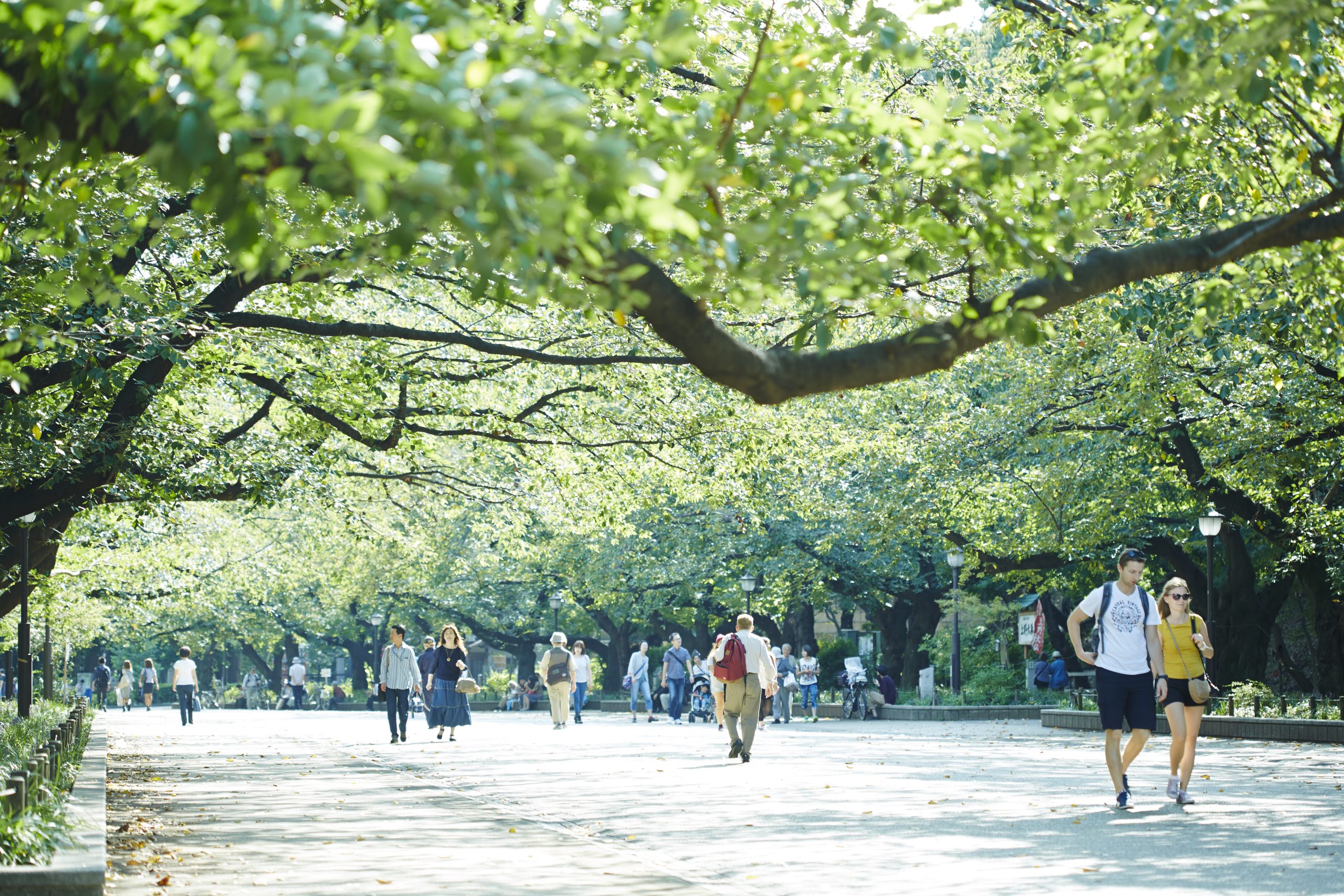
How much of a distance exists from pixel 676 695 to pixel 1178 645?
759 inches

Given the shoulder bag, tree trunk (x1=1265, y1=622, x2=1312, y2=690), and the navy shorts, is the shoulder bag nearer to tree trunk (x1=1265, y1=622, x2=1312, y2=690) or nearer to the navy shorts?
the navy shorts

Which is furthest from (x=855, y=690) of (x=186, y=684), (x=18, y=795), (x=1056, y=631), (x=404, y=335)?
(x=18, y=795)

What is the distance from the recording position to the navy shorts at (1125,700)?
10.3 metres

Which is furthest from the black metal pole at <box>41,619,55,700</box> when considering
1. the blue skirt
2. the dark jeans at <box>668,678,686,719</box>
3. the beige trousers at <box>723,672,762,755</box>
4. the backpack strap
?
the backpack strap

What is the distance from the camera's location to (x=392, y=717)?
21281 millimetres

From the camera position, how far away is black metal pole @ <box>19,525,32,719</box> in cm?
1659

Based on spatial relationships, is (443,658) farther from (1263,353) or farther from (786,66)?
(786,66)

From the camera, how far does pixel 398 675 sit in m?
21.1

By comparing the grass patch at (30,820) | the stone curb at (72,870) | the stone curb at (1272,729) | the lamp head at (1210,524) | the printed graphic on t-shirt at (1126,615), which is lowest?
the stone curb at (1272,729)

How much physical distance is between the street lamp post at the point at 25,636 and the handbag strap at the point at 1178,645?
12191 millimetres

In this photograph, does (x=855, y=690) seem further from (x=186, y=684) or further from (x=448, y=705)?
(x=186, y=684)

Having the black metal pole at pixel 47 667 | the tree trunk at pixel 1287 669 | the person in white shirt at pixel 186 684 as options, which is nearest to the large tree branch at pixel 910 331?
the tree trunk at pixel 1287 669

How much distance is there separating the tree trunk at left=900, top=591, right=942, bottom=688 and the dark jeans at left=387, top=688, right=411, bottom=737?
22.3m

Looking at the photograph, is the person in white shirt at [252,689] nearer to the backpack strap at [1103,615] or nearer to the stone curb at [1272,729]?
the stone curb at [1272,729]
